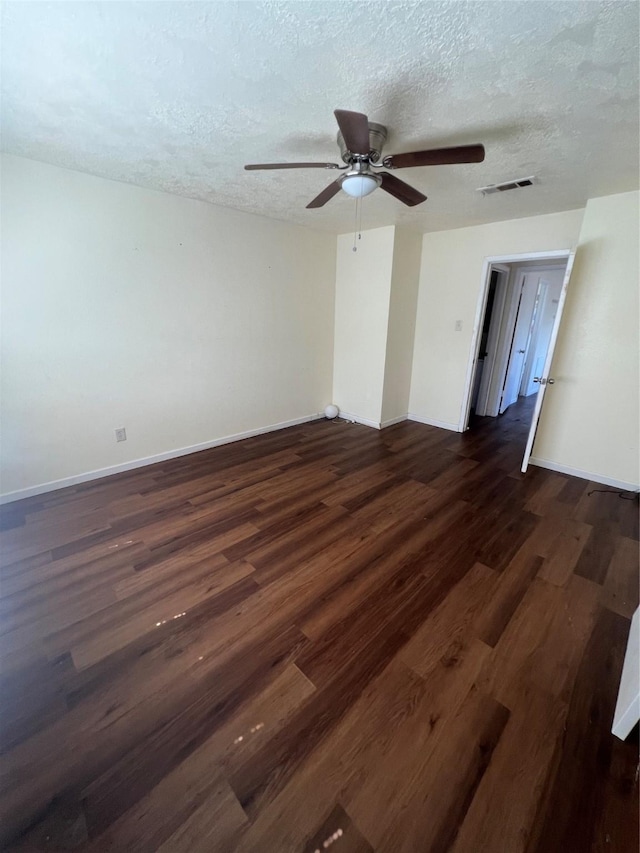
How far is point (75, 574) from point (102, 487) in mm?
1138

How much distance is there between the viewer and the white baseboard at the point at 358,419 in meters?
4.64

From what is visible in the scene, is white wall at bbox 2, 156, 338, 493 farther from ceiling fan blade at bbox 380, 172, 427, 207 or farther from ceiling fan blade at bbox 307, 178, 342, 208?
ceiling fan blade at bbox 380, 172, 427, 207

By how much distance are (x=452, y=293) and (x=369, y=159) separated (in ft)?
9.23

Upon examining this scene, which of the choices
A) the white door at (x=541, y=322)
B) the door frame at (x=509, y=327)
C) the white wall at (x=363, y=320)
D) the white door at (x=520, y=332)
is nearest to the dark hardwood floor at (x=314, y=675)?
the white wall at (x=363, y=320)

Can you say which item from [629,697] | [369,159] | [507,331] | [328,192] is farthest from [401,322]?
[629,697]

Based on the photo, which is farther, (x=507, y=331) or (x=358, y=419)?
(x=507, y=331)

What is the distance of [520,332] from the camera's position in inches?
211

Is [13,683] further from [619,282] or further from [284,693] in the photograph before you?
[619,282]

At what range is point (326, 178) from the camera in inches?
101

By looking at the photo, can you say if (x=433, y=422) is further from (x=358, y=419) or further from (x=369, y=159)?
(x=369, y=159)

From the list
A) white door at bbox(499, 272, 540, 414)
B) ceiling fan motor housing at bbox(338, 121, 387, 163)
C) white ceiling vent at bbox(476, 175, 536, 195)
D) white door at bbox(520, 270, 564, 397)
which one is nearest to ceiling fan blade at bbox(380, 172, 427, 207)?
ceiling fan motor housing at bbox(338, 121, 387, 163)

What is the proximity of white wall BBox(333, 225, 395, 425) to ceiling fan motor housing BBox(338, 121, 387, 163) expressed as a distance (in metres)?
2.15

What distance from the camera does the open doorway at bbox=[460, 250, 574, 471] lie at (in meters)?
4.34

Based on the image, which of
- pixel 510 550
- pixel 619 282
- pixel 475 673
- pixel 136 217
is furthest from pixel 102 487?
pixel 619 282
